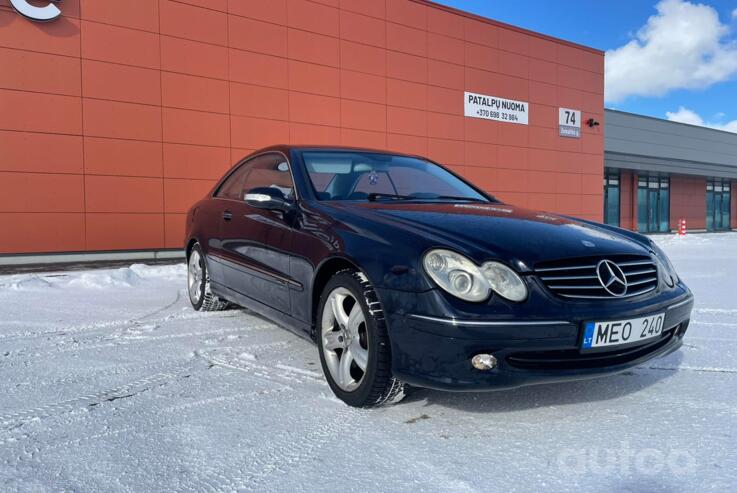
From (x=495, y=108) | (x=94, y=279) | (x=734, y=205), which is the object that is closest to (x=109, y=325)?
(x=94, y=279)

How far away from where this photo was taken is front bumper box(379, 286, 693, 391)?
2.11 meters

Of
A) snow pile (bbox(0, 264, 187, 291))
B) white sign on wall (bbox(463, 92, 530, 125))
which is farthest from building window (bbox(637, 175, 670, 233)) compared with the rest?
snow pile (bbox(0, 264, 187, 291))

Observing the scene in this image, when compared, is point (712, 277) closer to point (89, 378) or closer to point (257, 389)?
point (257, 389)

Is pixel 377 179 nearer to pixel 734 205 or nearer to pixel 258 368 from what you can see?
pixel 258 368

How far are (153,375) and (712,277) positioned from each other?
304 inches

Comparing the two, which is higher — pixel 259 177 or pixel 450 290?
pixel 259 177

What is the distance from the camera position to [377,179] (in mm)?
3609

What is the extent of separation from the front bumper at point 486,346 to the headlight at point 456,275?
75 millimetres

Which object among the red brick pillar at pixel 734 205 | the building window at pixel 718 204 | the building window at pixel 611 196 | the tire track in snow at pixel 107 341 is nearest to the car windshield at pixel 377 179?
the tire track in snow at pixel 107 341

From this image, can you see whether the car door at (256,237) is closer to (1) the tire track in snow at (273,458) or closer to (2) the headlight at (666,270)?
(1) the tire track in snow at (273,458)

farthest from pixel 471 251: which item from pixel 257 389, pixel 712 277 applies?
pixel 712 277

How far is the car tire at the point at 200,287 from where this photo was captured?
187 inches

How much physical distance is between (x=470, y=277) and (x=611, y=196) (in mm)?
25260

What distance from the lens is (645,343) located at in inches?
96.9
